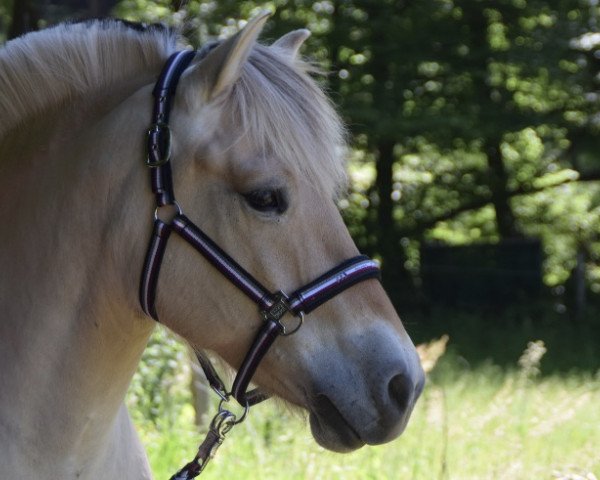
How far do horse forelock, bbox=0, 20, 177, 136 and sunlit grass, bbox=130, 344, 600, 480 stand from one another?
1980 millimetres

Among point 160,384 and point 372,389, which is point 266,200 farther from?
point 160,384

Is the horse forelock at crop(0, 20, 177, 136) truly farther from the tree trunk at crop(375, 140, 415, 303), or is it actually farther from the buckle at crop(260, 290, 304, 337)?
the tree trunk at crop(375, 140, 415, 303)

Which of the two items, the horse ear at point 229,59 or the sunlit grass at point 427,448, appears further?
the sunlit grass at point 427,448

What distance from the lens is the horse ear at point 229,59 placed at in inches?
70.9

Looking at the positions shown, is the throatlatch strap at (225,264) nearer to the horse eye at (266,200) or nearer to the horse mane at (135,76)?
the horse eye at (266,200)

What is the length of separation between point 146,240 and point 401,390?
667 mm

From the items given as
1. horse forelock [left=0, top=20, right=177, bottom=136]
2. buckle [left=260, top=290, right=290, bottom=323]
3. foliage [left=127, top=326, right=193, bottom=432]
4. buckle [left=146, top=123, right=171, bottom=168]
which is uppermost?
horse forelock [left=0, top=20, right=177, bottom=136]

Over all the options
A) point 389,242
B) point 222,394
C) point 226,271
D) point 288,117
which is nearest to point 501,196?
point 389,242

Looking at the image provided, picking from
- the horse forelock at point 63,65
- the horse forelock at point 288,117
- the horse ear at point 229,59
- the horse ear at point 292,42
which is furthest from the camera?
the horse ear at point 292,42

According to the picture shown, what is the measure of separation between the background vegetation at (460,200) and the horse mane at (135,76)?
1.46 feet

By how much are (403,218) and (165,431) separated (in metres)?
10.5

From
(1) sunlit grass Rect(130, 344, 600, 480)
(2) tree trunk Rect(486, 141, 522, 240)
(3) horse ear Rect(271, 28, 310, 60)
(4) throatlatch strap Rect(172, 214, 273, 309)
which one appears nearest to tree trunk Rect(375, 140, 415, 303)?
A: (2) tree trunk Rect(486, 141, 522, 240)

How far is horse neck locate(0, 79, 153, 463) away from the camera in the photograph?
1956mm

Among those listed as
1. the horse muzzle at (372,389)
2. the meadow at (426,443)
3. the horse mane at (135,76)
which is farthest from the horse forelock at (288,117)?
the meadow at (426,443)
